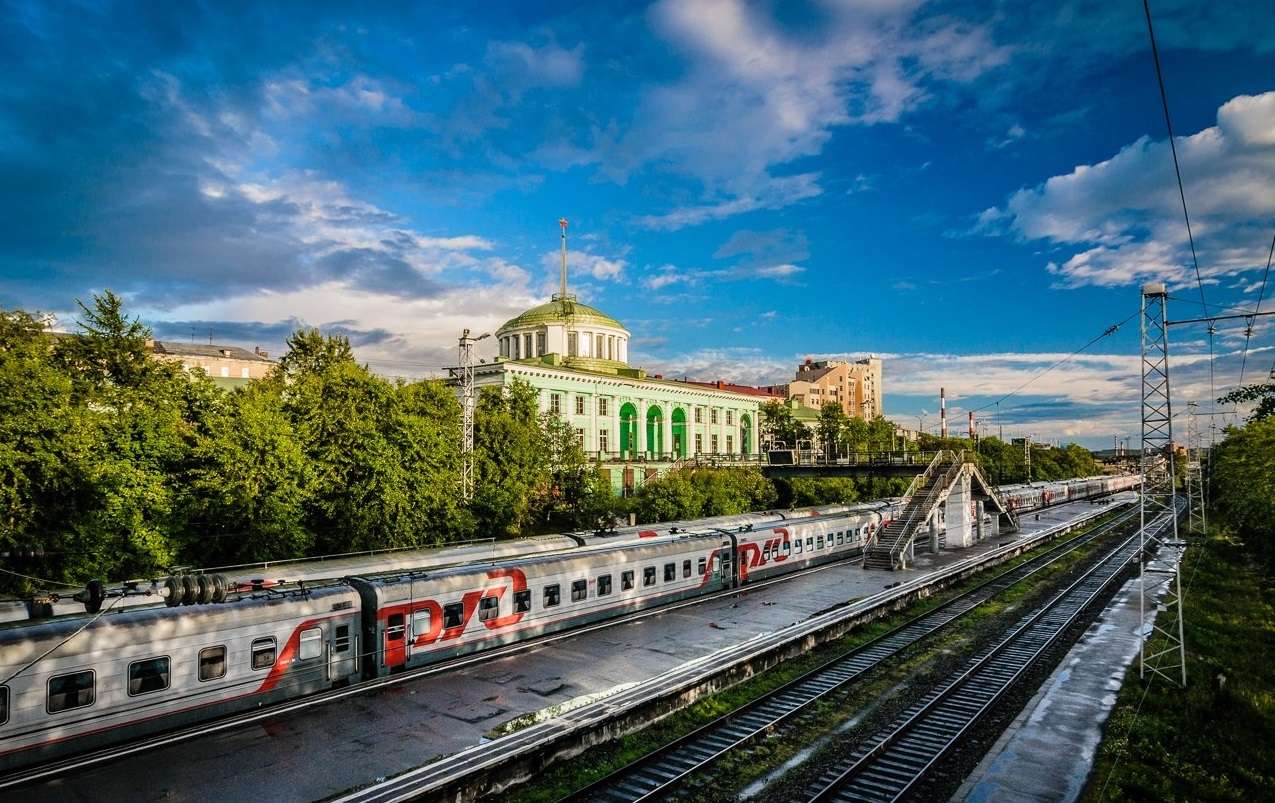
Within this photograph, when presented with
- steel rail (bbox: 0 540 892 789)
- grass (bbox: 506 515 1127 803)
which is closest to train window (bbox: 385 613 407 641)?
steel rail (bbox: 0 540 892 789)

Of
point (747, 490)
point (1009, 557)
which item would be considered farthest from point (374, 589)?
point (747, 490)

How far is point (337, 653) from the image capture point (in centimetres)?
1953

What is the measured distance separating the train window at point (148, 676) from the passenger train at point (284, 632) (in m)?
0.02

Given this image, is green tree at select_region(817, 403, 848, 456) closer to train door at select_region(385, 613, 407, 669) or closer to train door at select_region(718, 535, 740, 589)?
train door at select_region(718, 535, 740, 589)

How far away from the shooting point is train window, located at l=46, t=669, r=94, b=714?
14.4m

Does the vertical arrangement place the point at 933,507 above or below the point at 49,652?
above

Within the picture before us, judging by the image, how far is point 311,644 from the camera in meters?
18.9

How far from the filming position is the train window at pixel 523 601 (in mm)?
24078

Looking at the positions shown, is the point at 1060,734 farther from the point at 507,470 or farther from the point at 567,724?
the point at 507,470

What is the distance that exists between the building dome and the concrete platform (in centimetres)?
5166

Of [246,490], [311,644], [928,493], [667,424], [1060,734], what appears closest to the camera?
[1060,734]

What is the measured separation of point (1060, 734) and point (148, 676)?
20022mm

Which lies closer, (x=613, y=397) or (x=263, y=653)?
(x=263, y=653)

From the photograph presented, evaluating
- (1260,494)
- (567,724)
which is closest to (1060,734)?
(567,724)
